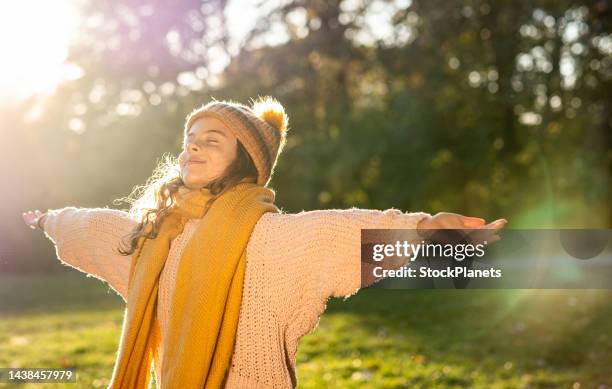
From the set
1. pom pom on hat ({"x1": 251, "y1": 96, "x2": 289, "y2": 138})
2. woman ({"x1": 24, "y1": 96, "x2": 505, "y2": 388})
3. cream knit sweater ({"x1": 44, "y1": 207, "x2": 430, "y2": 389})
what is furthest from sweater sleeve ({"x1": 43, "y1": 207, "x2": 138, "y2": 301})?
pom pom on hat ({"x1": 251, "y1": 96, "x2": 289, "y2": 138})

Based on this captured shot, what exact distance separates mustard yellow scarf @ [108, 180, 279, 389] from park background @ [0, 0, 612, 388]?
29.2ft

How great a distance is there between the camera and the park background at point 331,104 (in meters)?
15.8

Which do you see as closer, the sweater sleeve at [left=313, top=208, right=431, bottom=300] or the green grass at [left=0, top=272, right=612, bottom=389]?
the sweater sleeve at [left=313, top=208, right=431, bottom=300]

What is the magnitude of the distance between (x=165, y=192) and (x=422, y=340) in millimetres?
5159

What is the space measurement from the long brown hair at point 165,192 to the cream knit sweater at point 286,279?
0.47 ft

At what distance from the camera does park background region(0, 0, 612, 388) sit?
1584 cm

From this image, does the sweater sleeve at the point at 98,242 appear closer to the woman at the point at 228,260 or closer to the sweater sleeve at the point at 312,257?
the woman at the point at 228,260

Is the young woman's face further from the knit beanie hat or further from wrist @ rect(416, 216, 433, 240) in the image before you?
A: wrist @ rect(416, 216, 433, 240)

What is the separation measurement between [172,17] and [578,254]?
19.7 m

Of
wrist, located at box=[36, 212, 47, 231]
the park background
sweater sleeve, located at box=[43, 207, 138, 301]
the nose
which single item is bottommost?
sweater sleeve, located at box=[43, 207, 138, 301]

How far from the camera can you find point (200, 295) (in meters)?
2.78

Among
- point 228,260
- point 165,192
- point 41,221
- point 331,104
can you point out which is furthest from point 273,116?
point 331,104

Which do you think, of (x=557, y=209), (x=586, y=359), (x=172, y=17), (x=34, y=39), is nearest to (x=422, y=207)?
(x=557, y=209)

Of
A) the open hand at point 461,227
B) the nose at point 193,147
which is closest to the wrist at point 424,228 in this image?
the open hand at point 461,227
